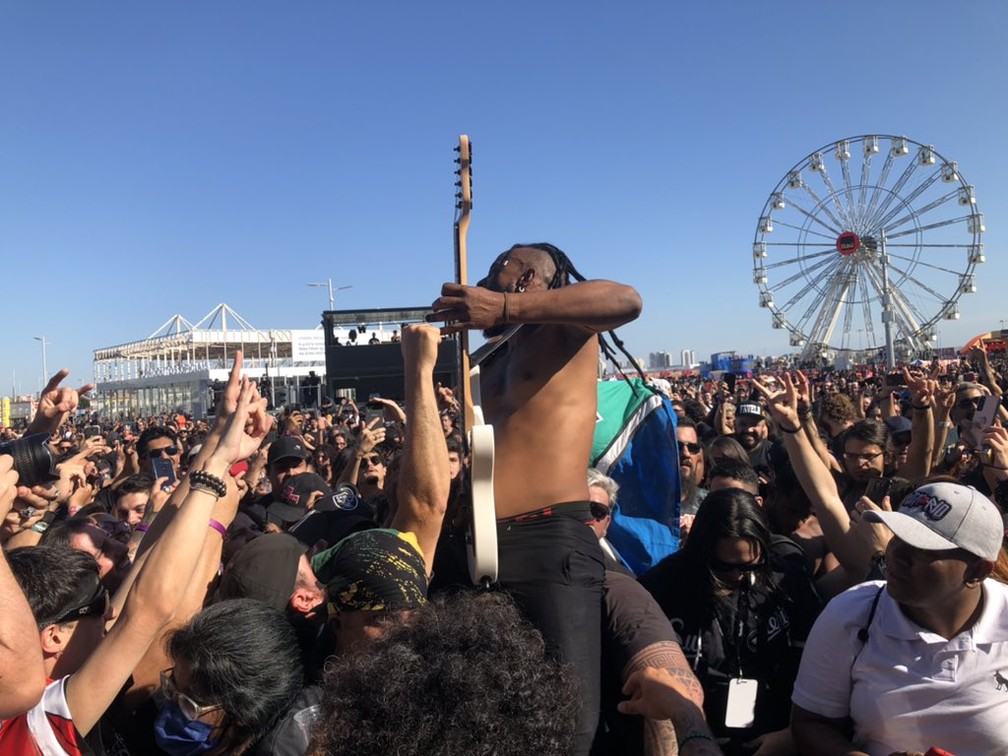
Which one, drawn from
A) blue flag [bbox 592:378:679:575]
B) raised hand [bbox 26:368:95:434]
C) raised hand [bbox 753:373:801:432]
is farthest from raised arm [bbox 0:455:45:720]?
raised hand [bbox 753:373:801:432]

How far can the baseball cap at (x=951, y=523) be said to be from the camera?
6.74 ft

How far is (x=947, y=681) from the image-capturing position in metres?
2.02

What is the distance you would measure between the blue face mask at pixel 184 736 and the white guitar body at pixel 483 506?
78 centimetres

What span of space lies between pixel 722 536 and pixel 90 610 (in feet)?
7.05

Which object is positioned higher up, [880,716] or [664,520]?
[664,520]

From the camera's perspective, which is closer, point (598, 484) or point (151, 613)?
point (151, 613)

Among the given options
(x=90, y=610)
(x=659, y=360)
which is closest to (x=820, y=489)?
(x=90, y=610)

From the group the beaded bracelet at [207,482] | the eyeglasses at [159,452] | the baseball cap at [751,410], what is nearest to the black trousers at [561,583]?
the beaded bracelet at [207,482]

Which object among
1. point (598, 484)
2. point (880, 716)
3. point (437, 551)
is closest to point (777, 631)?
point (880, 716)

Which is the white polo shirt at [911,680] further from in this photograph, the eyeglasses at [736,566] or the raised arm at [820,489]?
the raised arm at [820,489]

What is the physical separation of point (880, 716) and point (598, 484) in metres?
1.47

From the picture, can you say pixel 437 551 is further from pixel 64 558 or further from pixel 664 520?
pixel 664 520

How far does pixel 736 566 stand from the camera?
2727mm

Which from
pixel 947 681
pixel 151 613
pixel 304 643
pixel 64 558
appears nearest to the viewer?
pixel 151 613
